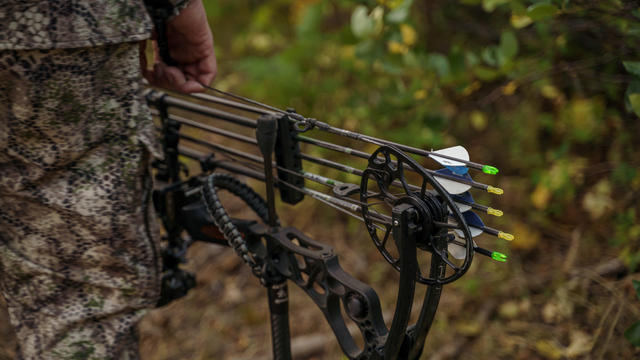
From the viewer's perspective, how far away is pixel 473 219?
3.14 ft

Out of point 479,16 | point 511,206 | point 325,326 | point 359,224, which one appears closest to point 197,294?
point 325,326

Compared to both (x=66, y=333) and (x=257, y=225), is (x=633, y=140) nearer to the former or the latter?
(x=257, y=225)

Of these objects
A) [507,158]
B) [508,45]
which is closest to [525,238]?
[507,158]

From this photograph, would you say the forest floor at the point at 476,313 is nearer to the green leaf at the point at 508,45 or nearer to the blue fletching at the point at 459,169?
the green leaf at the point at 508,45

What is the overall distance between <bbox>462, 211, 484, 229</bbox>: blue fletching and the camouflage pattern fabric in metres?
0.79

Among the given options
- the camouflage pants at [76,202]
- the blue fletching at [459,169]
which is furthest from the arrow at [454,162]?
the camouflage pants at [76,202]

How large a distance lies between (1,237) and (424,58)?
163 cm

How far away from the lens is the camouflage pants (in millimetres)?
1124

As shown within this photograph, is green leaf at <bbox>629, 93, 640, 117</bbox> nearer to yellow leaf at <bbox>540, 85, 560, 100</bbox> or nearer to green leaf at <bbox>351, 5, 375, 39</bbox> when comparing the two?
green leaf at <bbox>351, 5, 375, 39</bbox>

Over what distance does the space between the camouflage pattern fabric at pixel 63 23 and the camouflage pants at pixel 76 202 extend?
0.11ft

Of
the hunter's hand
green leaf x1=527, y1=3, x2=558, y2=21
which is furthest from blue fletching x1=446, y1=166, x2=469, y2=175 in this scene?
the hunter's hand

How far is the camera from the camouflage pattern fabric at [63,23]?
3.43 feet

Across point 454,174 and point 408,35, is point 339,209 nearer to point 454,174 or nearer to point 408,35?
point 454,174

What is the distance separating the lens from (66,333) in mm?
1274
